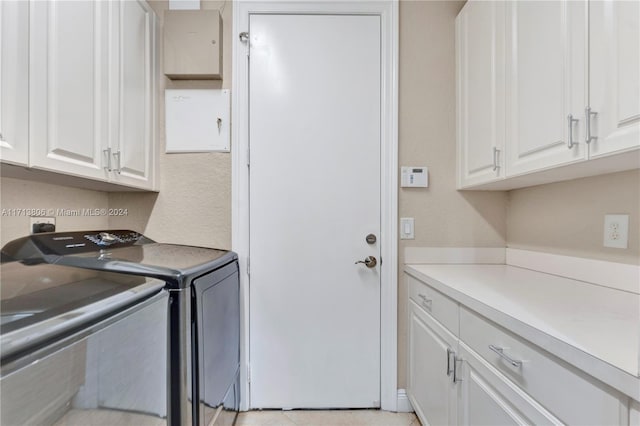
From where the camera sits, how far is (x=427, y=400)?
150 cm

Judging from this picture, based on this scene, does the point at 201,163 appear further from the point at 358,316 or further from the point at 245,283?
the point at 358,316

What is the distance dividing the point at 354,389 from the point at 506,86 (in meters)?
1.78

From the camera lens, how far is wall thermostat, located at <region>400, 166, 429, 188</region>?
188 centimetres

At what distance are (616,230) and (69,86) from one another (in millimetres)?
2180

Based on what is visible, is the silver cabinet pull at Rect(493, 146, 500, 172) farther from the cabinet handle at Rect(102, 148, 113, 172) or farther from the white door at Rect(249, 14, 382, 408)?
the cabinet handle at Rect(102, 148, 113, 172)

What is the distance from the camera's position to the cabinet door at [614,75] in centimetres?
84

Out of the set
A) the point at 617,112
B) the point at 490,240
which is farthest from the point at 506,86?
the point at 490,240

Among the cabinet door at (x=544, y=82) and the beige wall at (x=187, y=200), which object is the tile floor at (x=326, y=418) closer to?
the beige wall at (x=187, y=200)

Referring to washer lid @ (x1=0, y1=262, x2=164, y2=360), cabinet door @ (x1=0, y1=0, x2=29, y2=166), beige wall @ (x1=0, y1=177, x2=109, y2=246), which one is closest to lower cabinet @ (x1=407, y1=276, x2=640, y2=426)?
washer lid @ (x1=0, y1=262, x2=164, y2=360)

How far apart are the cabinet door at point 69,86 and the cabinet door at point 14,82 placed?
0.02 m

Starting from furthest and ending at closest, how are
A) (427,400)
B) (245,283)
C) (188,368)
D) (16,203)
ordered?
(245,283)
(427,400)
(16,203)
(188,368)

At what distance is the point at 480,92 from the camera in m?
1.61

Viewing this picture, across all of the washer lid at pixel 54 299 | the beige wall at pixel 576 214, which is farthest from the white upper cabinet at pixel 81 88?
the beige wall at pixel 576 214

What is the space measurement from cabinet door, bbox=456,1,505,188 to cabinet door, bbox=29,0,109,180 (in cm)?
178
